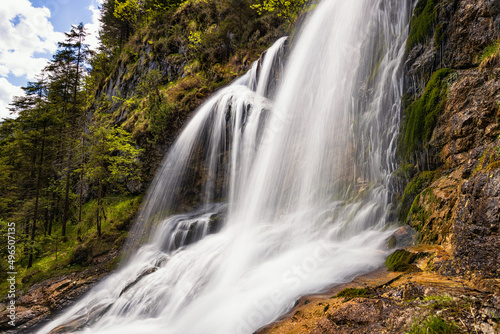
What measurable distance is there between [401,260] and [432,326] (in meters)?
2.45

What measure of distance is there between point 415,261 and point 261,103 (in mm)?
10503

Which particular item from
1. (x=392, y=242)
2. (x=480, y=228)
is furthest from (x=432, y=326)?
(x=392, y=242)

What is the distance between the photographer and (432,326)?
227 centimetres

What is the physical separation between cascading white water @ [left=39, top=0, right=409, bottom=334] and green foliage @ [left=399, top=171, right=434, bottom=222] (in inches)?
23.0

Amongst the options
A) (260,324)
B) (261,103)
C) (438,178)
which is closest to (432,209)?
(438,178)

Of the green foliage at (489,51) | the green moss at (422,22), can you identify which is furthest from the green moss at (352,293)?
the green moss at (422,22)

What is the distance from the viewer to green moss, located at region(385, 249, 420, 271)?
4254 mm

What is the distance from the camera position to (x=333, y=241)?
7.21m

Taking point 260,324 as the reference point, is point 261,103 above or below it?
above

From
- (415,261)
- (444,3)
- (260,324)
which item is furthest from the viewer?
(444,3)

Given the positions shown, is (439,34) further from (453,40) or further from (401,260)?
(401,260)

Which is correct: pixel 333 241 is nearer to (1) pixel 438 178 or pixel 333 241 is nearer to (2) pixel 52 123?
(1) pixel 438 178

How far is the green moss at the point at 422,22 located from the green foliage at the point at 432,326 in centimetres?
728

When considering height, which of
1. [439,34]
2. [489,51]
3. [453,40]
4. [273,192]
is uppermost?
[439,34]
